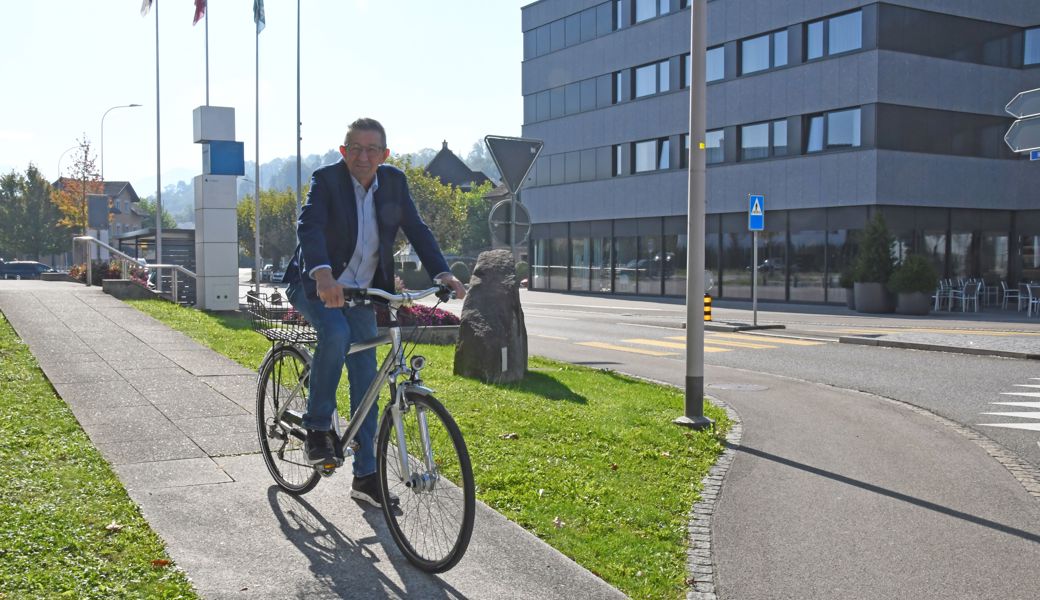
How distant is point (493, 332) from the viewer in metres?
10.2

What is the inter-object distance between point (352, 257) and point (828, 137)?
28.1 metres

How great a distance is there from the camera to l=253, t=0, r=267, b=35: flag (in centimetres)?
4320

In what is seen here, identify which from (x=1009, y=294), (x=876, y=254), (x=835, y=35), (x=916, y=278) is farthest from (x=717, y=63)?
(x=916, y=278)

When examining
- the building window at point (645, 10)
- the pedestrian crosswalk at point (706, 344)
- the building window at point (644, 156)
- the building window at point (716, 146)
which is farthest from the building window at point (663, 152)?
the pedestrian crosswalk at point (706, 344)

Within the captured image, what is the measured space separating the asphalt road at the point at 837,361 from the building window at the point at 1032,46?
43.9 ft

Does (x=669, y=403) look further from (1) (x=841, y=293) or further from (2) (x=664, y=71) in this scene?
(2) (x=664, y=71)

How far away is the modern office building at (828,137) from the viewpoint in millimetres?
29422

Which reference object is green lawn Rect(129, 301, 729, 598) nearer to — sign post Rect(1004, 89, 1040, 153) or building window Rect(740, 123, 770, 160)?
sign post Rect(1004, 89, 1040, 153)

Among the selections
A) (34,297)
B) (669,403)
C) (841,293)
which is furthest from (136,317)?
(841,293)

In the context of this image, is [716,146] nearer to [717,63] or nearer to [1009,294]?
[717,63]

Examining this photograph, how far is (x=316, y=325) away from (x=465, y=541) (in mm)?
1368

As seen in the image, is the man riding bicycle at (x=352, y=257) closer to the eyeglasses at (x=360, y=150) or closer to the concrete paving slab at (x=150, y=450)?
the eyeglasses at (x=360, y=150)

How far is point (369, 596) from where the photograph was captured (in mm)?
3752

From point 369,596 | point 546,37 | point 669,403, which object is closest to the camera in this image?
point 369,596
